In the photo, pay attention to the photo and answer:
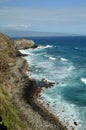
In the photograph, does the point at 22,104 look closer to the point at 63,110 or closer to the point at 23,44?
the point at 63,110

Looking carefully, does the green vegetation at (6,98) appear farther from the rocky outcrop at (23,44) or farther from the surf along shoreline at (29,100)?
the rocky outcrop at (23,44)

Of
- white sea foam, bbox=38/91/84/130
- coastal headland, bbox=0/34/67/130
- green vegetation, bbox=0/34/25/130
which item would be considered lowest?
white sea foam, bbox=38/91/84/130

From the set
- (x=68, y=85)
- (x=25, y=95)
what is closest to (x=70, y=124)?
(x=25, y=95)

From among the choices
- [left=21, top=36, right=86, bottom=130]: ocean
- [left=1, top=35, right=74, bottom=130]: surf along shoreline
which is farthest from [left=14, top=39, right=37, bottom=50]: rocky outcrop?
[left=1, top=35, right=74, bottom=130]: surf along shoreline

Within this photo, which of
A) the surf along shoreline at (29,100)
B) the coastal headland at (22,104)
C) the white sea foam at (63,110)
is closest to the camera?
the coastal headland at (22,104)

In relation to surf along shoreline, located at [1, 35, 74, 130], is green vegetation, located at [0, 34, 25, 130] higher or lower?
higher

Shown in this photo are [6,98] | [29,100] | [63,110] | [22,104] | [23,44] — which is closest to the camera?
[6,98]

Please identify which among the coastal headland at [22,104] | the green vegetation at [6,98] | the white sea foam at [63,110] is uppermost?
the green vegetation at [6,98]

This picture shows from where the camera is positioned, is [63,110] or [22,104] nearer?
[63,110]

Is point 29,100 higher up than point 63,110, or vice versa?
point 29,100

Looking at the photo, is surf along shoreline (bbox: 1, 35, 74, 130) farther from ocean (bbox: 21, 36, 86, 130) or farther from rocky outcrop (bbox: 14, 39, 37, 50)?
rocky outcrop (bbox: 14, 39, 37, 50)

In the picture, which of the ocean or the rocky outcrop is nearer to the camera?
the ocean

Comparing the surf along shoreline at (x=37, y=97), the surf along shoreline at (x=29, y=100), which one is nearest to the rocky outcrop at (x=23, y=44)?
the surf along shoreline at (x=29, y=100)

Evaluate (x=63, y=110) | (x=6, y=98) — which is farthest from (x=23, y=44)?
(x=6, y=98)
